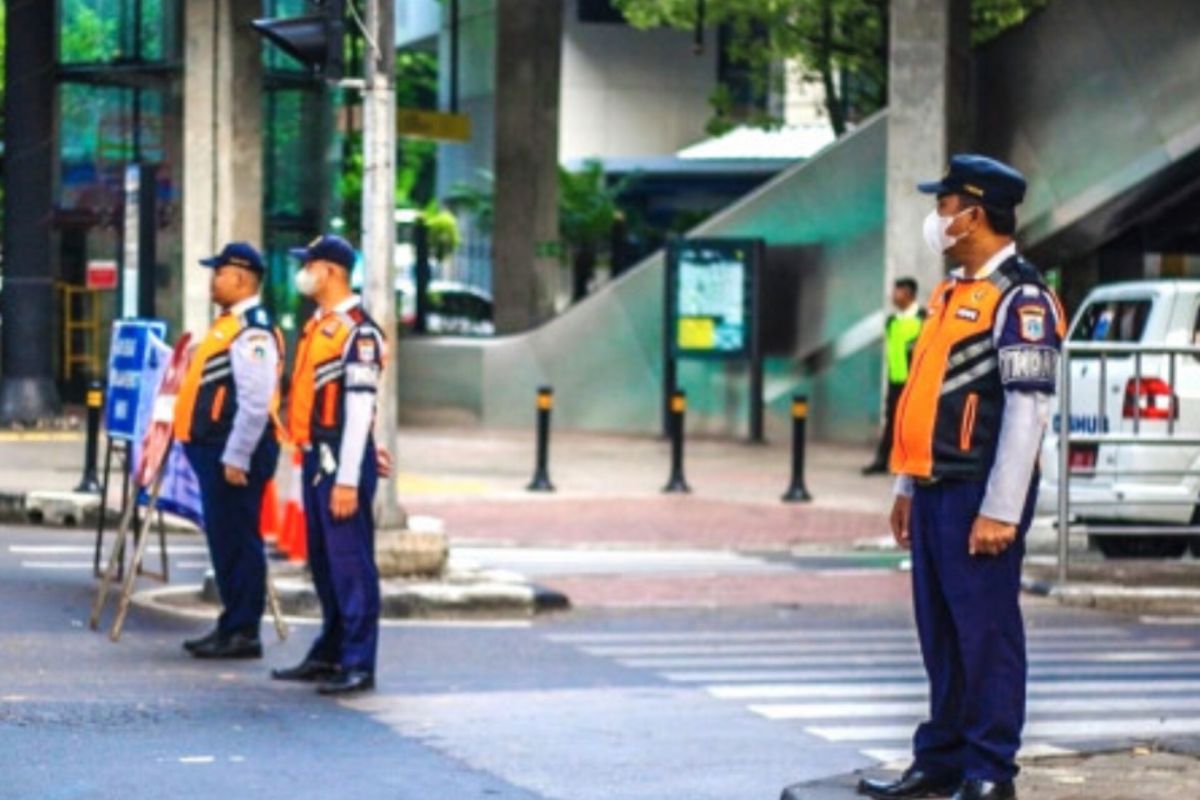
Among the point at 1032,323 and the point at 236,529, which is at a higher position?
the point at 1032,323

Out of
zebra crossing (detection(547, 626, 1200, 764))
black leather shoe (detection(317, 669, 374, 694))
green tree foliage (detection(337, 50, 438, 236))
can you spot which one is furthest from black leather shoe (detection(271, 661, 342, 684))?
green tree foliage (detection(337, 50, 438, 236))

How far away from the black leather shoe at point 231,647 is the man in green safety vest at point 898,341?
15.5 meters

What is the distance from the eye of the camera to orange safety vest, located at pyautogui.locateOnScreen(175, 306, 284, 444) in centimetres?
1515

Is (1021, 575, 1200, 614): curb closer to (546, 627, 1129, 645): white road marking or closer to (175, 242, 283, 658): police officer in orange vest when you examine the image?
(546, 627, 1129, 645): white road marking

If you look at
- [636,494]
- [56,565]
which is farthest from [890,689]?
[636,494]

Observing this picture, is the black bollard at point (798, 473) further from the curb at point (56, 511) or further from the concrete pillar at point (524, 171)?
the concrete pillar at point (524, 171)

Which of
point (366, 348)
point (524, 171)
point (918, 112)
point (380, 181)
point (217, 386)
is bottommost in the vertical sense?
point (217, 386)

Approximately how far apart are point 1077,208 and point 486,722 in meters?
21.7

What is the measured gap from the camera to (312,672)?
1418 centimetres

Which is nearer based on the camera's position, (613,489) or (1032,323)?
(1032,323)

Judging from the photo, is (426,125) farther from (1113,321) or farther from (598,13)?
(598,13)

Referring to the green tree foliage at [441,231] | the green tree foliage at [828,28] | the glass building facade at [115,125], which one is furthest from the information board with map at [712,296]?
the green tree foliage at [441,231]

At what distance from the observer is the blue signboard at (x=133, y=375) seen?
59.7 feet

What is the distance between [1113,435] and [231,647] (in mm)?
6817
